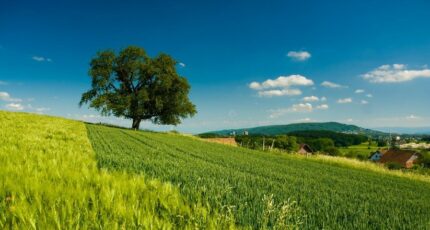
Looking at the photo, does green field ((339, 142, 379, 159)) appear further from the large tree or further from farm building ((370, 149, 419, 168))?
the large tree

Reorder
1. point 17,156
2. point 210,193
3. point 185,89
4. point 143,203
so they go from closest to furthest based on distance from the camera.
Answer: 1. point 143,203
2. point 210,193
3. point 17,156
4. point 185,89

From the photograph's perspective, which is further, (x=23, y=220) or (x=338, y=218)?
(x=338, y=218)

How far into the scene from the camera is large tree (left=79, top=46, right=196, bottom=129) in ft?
176

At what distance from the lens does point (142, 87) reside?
57062 mm

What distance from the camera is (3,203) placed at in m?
3.35

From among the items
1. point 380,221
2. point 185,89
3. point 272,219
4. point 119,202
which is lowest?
point 380,221

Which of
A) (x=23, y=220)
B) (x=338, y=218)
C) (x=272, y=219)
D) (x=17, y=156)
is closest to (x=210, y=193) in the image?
(x=272, y=219)

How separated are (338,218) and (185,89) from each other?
171 ft

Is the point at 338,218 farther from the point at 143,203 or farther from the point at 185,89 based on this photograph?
the point at 185,89

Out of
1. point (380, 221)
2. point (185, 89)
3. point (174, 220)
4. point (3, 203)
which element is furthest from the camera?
point (185, 89)

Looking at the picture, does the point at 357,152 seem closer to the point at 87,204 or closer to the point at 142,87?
the point at 142,87

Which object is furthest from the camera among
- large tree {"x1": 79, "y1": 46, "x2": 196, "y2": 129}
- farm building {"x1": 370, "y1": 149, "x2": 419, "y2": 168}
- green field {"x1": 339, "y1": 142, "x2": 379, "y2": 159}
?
green field {"x1": 339, "y1": 142, "x2": 379, "y2": 159}

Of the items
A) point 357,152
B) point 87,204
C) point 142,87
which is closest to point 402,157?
point 357,152

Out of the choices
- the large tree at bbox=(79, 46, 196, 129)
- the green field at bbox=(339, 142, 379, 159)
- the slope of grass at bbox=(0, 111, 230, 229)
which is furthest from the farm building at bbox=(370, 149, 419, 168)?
the slope of grass at bbox=(0, 111, 230, 229)
